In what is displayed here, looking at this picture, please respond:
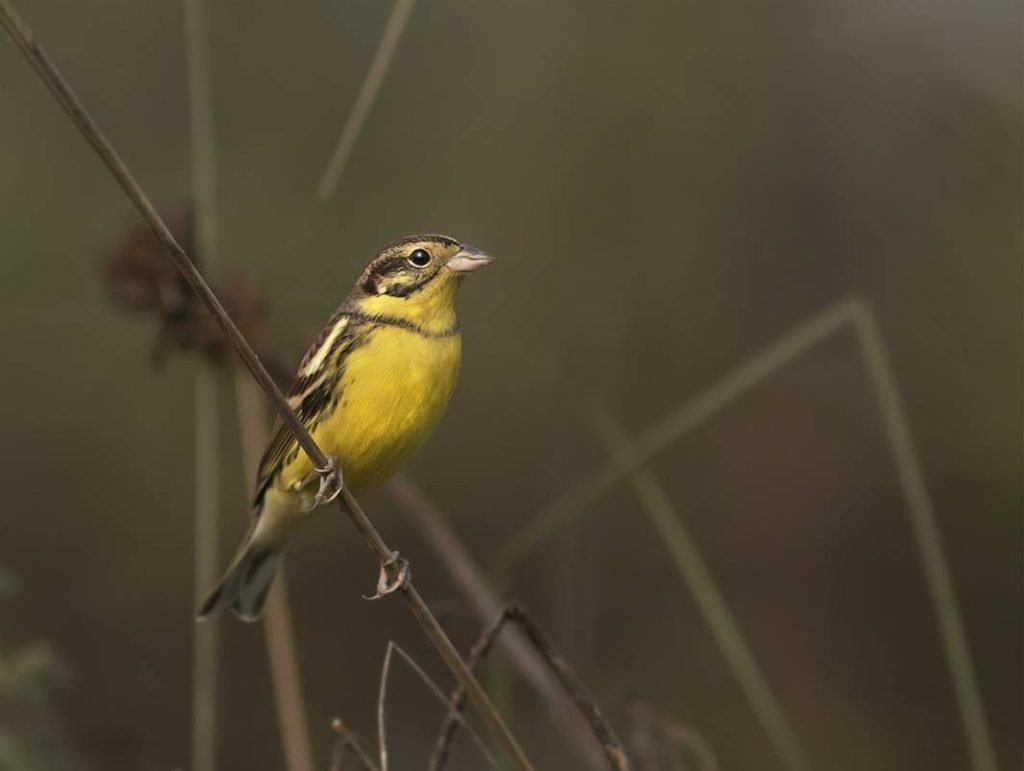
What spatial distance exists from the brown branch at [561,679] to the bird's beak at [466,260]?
1021 millimetres

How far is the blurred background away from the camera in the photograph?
677 cm

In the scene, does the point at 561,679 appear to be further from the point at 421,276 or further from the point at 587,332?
the point at 587,332

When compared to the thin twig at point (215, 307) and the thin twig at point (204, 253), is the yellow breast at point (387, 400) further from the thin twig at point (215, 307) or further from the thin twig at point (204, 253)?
the thin twig at point (215, 307)

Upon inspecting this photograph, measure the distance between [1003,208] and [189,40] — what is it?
397 cm

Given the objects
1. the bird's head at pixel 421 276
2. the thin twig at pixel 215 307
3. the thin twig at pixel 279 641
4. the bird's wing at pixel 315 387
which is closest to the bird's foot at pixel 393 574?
the thin twig at pixel 215 307

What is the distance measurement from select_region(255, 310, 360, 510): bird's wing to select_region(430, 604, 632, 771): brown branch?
1.01 m

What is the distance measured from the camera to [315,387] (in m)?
3.72

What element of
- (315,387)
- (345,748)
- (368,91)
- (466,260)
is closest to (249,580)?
(315,387)

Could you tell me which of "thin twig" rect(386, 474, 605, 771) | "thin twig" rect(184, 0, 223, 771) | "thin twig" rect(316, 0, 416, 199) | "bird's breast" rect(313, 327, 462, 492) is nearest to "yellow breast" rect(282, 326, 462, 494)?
"bird's breast" rect(313, 327, 462, 492)

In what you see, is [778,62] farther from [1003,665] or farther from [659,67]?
[1003,665]

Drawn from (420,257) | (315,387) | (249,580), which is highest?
(420,257)

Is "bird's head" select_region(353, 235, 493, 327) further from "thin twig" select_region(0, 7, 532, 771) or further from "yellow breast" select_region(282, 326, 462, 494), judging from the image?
"thin twig" select_region(0, 7, 532, 771)

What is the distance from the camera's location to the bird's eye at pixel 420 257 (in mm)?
3707

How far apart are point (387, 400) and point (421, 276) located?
1.08 feet
